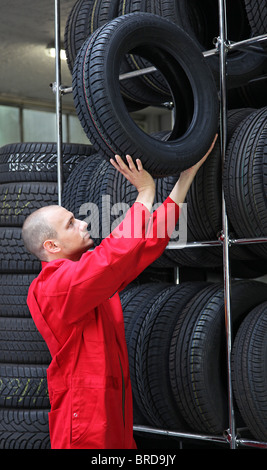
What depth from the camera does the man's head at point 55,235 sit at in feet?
9.47

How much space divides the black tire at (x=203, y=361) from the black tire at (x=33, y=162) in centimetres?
131

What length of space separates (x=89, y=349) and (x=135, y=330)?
89 cm

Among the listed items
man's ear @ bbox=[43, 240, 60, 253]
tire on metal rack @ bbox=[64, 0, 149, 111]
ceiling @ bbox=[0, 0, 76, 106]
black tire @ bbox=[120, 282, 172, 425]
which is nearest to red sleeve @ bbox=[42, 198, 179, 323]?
man's ear @ bbox=[43, 240, 60, 253]

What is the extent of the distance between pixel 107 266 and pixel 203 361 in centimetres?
102

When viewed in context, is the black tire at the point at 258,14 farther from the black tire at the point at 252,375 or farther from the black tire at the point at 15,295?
the black tire at the point at 15,295

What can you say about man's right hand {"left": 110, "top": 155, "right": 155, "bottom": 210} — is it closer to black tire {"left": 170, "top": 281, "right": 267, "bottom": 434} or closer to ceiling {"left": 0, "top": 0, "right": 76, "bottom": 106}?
black tire {"left": 170, "top": 281, "right": 267, "bottom": 434}

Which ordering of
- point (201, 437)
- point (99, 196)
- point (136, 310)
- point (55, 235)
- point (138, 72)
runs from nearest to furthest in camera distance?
point (55, 235)
point (201, 437)
point (138, 72)
point (136, 310)
point (99, 196)

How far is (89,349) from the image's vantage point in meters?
2.78

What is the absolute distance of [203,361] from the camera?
11.0ft

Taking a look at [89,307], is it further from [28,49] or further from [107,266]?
[28,49]

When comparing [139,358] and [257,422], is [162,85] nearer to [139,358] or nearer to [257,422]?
[139,358]

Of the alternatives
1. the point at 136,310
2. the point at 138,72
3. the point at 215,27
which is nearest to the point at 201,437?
the point at 136,310

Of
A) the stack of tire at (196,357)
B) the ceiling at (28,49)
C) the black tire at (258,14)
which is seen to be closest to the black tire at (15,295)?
the stack of tire at (196,357)

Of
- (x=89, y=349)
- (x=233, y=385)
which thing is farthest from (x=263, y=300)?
(x=89, y=349)
